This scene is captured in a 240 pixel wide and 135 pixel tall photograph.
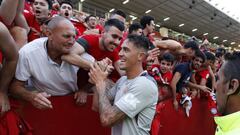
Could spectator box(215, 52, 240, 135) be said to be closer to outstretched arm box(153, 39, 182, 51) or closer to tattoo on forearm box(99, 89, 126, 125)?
tattoo on forearm box(99, 89, 126, 125)

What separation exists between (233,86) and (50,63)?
1.41 metres

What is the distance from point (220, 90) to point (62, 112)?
4.68 feet

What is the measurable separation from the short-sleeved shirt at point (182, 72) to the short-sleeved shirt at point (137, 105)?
89.7 inches

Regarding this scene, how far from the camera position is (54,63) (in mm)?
2314

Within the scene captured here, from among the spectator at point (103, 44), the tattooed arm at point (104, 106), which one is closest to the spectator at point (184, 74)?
the spectator at point (103, 44)

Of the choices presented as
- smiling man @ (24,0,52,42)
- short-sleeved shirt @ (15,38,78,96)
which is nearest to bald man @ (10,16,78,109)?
short-sleeved shirt @ (15,38,78,96)

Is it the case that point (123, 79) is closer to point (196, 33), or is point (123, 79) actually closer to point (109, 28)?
point (109, 28)

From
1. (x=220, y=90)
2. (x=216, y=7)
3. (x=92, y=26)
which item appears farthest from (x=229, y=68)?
(x=216, y=7)

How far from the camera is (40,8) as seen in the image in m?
3.46

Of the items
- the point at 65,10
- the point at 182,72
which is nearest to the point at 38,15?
the point at 65,10

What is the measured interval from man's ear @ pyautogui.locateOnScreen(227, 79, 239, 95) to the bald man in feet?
4.25

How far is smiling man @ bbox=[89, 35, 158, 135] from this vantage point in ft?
6.90

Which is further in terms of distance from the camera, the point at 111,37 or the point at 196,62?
the point at 196,62

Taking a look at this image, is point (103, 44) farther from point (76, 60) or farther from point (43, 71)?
point (43, 71)
